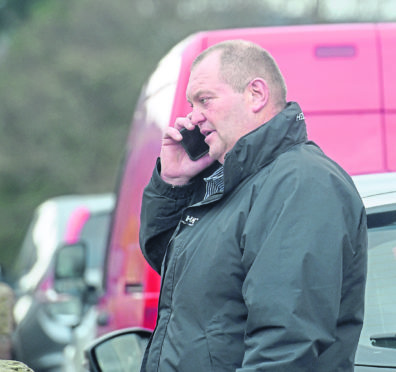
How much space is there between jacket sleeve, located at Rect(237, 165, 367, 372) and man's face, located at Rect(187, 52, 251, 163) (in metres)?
0.34

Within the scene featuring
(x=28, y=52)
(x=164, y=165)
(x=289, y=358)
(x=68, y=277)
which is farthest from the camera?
(x=28, y=52)

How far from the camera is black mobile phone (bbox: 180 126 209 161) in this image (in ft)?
10.9

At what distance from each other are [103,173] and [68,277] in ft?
85.0

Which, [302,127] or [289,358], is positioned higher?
[302,127]

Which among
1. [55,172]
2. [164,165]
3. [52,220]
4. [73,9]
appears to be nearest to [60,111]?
[55,172]

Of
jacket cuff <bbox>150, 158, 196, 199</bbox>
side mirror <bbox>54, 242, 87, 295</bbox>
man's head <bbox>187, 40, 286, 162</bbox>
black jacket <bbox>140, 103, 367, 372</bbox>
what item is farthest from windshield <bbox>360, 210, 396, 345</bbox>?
side mirror <bbox>54, 242, 87, 295</bbox>

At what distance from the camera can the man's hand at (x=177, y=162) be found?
11.1ft

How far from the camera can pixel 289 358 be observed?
2467 millimetres

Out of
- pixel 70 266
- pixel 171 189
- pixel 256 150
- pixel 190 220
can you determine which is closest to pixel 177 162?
pixel 171 189

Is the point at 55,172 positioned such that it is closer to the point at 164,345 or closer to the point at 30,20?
the point at 30,20

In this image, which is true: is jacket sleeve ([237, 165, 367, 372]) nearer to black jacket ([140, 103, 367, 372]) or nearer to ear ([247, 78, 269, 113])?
black jacket ([140, 103, 367, 372])

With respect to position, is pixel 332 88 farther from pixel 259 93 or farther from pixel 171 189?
pixel 259 93

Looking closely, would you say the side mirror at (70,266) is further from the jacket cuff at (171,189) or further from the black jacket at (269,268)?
the black jacket at (269,268)

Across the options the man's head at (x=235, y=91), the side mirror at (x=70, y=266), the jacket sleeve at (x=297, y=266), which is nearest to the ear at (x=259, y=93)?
the man's head at (x=235, y=91)
